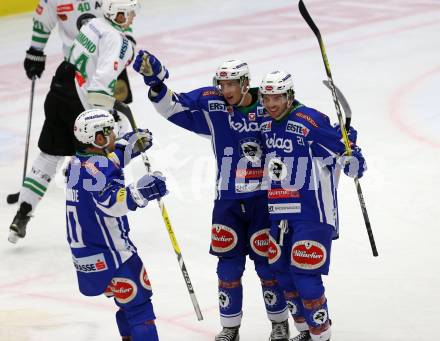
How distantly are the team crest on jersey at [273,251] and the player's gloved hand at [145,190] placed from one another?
606 mm

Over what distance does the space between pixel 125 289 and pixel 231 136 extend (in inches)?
36.4

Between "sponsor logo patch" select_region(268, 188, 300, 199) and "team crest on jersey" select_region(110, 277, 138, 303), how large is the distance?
0.78 m

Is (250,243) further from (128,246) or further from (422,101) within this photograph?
(422,101)

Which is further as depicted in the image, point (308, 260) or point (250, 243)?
point (250, 243)

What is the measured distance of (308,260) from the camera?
5445mm

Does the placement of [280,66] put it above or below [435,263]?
below

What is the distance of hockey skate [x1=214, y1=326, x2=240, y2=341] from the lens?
5.92 meters

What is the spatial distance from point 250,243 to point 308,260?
1.44 feet

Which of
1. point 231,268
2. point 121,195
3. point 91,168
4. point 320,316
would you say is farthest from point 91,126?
point 320,316

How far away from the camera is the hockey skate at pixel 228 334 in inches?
233

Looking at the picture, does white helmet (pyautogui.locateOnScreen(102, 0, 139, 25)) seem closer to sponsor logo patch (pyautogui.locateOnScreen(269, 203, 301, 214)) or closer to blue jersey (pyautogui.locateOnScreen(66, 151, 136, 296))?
blue jersey (pyautogui.locateOnScreen(66, 151, 136, 296))

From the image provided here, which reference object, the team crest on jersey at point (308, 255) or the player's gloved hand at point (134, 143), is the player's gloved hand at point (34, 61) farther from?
the team crest on jersey at point (308, 255)

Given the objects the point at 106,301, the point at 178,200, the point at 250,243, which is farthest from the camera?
the point at 178,200

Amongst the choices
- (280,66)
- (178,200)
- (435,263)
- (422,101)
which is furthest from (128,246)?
(280,66)
